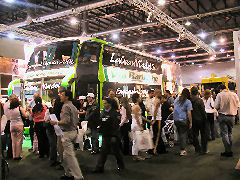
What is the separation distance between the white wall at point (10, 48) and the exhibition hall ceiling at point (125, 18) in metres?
8.51

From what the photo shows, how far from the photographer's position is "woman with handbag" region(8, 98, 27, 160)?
7.02 m

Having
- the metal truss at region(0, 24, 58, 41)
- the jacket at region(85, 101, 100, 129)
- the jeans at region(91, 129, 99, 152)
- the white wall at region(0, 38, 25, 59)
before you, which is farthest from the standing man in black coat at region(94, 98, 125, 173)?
the metal truss at region(0, 24, 58, 41)

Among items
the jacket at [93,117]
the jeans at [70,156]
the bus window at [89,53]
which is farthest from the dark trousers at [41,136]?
the bus window at [89,53]

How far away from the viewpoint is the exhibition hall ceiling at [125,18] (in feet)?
45.6

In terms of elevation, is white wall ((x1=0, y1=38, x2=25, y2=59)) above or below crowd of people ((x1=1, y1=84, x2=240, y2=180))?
above

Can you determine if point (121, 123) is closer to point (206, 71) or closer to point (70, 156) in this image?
point (70, 156)

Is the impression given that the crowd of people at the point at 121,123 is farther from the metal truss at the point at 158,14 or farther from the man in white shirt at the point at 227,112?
the metal truss at the point at 158,14

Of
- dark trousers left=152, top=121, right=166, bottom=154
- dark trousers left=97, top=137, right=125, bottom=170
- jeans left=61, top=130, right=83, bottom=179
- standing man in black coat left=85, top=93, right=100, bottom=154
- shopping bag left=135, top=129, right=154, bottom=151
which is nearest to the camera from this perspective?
jeans left=61, top=130, right=83, bottom=179

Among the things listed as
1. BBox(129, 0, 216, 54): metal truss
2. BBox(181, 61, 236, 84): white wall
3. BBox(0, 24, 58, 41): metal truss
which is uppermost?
BBox(129, 0, 216, 54): metal truss

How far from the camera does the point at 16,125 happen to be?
706 cm

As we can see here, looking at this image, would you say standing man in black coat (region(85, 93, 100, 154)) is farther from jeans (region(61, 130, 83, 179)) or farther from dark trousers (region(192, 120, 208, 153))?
dark trousers (region(192, 120, 208, 153))

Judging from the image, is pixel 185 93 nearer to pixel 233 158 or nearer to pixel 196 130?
pixel 196 130

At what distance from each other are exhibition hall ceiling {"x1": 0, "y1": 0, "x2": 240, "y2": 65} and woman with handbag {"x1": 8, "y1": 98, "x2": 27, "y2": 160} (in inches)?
281

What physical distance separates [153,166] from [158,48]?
20.5 meters
